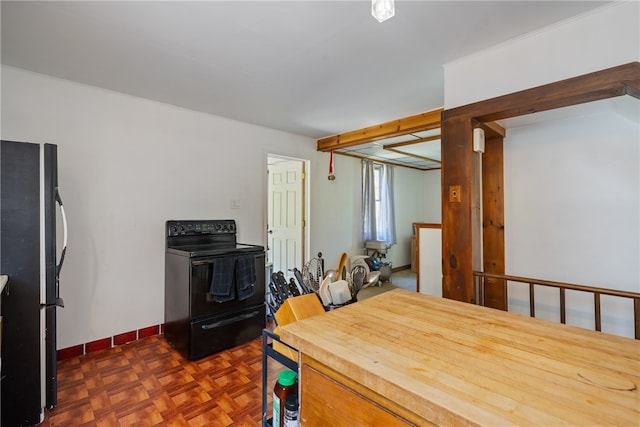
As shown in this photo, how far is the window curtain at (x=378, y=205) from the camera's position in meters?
5.16

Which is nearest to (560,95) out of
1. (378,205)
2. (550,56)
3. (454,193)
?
(550,56)

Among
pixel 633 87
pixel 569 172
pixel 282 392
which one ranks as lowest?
pixel 282 392

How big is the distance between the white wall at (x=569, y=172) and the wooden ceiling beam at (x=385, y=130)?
771 mm

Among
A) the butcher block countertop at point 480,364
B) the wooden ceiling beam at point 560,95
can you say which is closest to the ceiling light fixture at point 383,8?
the butcher block countertop at point 480,364

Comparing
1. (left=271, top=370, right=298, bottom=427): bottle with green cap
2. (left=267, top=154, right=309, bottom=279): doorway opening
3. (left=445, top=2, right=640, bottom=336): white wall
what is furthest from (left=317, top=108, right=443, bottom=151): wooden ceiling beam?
(left=271, top=370, right=298, bottom=427): bottle with green cap

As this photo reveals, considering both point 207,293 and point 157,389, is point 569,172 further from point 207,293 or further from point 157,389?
point 157,389

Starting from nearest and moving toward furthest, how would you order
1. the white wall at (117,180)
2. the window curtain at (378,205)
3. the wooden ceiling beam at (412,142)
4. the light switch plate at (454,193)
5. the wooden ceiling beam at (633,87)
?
1. the wooden ceiling beam at (633,87)
2. the light switch plate at (454,193)
3. the white wall at (117,180)
4. the wooden ceiling beam at (412,142)
5. the window curtain at (378,205)

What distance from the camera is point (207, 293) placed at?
244 cm

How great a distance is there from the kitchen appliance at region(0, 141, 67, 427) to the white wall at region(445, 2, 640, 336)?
2563 mm

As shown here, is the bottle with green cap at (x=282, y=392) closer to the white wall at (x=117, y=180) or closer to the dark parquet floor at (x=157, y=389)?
the dark parquet floor at (x=157, y=389)

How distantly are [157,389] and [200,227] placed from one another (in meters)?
1.45

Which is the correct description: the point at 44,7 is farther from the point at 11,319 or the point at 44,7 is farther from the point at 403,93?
the point at 403,93

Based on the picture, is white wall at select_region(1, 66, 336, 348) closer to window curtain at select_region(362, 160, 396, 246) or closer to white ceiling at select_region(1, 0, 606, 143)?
white ceiling at select_region(1, 0, 606, 143)

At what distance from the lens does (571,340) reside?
3.00 ft
